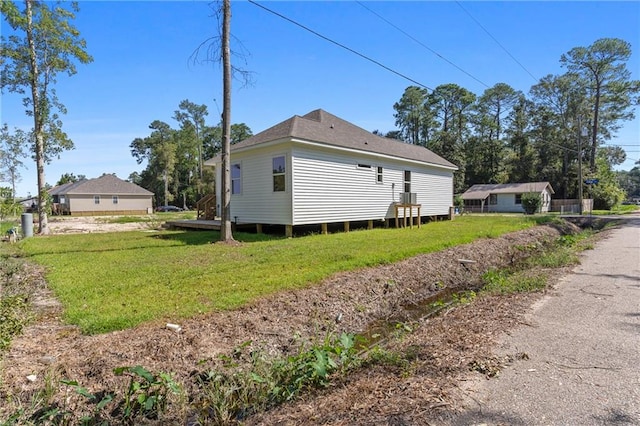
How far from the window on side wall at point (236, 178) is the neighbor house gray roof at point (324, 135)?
665 mm

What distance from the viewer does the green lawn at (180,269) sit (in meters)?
4.29

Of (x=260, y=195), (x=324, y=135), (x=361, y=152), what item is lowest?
(x=260, y=195)

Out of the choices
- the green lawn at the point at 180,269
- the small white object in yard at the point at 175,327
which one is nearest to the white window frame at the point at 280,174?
the green lawn at the point at 180,269

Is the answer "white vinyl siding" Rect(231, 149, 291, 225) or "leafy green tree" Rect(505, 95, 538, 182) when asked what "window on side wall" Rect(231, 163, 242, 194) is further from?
"leafy green tree" Rect(505, 95, 538, 182)

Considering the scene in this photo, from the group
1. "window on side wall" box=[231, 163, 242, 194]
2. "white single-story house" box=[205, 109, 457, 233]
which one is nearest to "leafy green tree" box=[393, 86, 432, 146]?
"white single-story house" box=[205, 109, 457, 233]

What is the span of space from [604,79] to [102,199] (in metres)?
55.8

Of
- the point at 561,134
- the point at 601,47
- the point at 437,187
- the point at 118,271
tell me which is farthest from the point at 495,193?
the point at 118,271

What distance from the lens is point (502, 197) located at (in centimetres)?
3969

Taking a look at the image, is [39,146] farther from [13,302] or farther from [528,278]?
[528,278]

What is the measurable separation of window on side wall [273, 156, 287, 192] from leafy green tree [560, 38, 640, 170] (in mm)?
40496

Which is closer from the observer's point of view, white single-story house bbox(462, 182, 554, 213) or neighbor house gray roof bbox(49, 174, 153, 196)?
neighbor house gray roof bbox(49, 174, 153, 196)

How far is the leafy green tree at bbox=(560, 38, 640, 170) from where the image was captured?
35031 millimetres

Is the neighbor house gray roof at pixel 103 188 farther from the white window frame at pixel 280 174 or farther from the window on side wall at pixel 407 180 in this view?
the window on side wall at pixel 407 180

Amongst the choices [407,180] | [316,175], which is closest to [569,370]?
[316,175]
